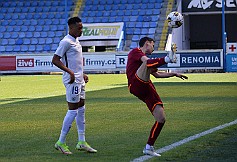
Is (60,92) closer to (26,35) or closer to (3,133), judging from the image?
(3,133)

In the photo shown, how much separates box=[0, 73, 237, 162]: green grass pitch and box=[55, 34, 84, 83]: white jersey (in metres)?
1.16

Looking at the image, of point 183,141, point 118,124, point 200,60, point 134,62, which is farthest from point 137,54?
point 200,60

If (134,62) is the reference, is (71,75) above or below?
below

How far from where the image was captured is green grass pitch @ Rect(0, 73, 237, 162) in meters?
11.2

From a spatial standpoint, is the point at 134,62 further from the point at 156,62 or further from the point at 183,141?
the point at 183,141

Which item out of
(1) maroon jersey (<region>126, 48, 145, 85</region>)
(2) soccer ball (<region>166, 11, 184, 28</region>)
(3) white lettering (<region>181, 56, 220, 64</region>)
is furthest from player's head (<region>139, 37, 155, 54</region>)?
(3) white lettering (<region>181, 56, 220, 64</region>)

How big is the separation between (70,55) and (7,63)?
34.4 meters

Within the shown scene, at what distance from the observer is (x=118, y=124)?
16188mm

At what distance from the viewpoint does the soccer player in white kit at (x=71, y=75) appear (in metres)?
11.4

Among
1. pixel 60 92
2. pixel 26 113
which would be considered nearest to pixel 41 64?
pixel 60 92

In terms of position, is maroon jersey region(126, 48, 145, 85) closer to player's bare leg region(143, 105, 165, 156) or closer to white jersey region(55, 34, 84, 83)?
player's bare leg region(143, 105, 165, 156)

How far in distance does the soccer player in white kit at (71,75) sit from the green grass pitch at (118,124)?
0.22 m

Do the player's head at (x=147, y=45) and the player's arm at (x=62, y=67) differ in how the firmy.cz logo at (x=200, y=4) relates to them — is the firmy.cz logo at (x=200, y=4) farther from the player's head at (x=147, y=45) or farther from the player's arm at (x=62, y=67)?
the player's arm at (x=62, y=67)

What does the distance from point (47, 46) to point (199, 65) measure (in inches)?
558
